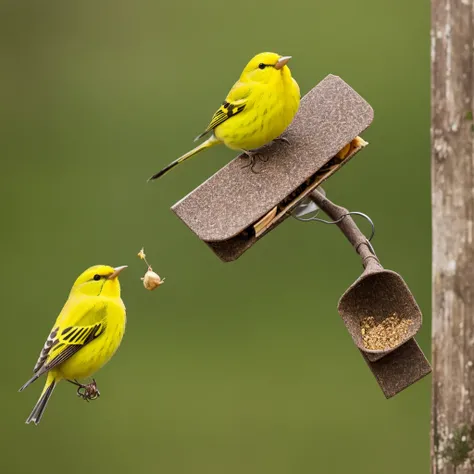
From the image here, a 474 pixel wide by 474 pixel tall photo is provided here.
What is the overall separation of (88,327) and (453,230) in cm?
165

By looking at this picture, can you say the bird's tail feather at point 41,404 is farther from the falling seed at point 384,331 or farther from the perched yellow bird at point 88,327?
the falling seed at point 384,331

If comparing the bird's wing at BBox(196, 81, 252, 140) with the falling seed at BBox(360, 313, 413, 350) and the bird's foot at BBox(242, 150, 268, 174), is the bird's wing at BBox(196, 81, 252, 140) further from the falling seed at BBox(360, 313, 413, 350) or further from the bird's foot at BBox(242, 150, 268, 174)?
the falling seed at BBox(360, 313, 413, 350)

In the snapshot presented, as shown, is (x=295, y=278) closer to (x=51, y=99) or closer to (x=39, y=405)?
(x=51, y=99)

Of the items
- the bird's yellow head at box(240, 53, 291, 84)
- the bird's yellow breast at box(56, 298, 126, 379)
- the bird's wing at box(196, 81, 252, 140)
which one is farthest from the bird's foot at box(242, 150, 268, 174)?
the bird's yellow breast at box(56, 298, 126, 379)

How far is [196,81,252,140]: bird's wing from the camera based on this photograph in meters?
4.92

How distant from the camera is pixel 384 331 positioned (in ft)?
15.9

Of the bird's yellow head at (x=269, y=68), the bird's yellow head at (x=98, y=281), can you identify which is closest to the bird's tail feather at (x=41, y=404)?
the bird's yellow head at (x=98, y=281)

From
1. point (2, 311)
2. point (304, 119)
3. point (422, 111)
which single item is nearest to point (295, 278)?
point (422, 111)

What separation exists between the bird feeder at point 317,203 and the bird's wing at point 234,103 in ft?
0.59

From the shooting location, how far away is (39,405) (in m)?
5.09

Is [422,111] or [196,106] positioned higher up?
[196,106]

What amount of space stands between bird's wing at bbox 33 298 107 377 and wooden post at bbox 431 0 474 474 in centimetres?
147

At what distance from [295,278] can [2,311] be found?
125 inches

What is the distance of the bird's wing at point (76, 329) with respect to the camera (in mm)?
5152
